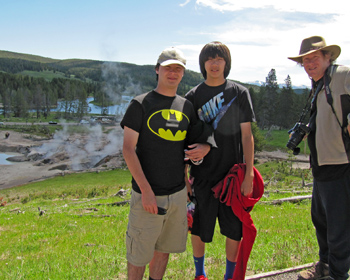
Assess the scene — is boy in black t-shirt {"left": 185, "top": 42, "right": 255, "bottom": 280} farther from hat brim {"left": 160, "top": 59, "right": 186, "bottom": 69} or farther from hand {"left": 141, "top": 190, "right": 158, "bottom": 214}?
hand {"left": 141, "top": 190, "right": 158, "bottom": 214}

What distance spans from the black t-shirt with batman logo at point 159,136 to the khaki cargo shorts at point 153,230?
13 cm

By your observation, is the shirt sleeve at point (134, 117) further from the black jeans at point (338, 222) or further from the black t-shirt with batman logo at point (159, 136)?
the black jeans at point (338, 222)

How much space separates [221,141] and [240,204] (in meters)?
0.76

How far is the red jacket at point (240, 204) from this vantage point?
324cm

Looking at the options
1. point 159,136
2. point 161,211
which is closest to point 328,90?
point 159,136

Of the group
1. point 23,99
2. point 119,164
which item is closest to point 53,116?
point 23,99

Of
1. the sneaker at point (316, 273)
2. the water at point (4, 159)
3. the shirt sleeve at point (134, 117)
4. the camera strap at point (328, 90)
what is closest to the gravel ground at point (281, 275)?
the sneaker at point (316, 273)

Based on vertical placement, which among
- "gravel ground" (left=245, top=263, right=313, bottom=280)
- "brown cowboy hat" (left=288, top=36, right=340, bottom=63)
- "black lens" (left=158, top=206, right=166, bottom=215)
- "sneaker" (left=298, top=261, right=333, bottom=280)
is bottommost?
"gravel ground" (left=245, top=263, right=313, bottom=280)

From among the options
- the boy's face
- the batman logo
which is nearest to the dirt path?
the batman logo

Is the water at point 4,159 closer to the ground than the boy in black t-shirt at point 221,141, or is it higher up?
closer to the ground

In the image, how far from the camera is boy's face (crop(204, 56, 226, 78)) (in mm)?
3273

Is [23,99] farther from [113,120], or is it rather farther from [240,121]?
[240,121]

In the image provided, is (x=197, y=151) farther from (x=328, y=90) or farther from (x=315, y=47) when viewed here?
(x=315, y=47)

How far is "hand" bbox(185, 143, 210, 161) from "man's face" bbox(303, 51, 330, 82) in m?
1.53
